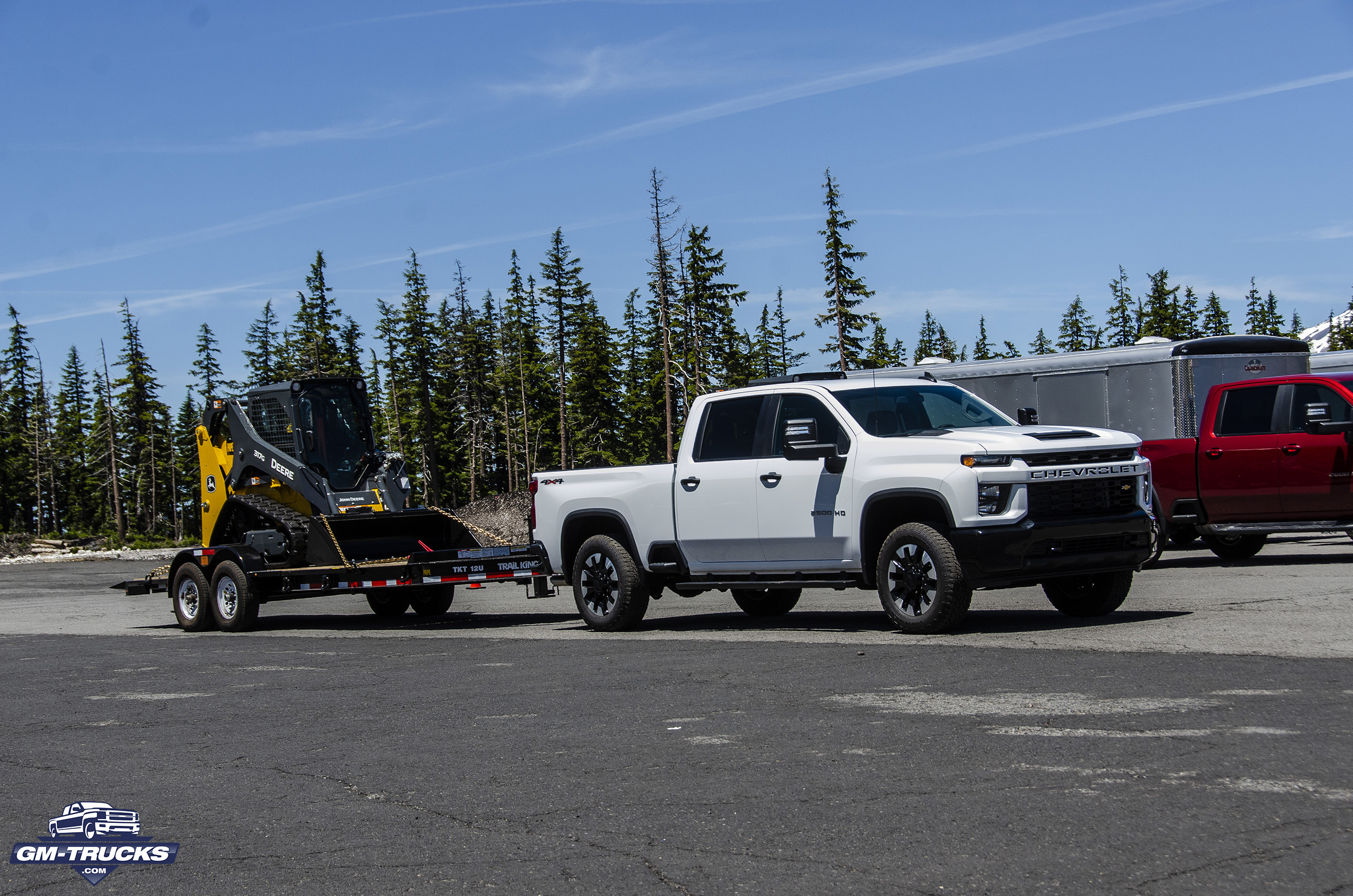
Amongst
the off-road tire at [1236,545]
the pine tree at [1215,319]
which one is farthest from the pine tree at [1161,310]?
the off-road tire at [1236,545]

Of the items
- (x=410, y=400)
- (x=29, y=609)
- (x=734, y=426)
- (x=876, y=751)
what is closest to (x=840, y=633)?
(x=734, y=426)

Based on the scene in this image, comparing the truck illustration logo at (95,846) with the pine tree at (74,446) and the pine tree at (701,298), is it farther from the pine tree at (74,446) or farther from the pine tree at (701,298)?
the pine tree at (74,446)

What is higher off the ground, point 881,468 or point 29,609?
point 881,468

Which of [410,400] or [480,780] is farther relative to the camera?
[410,400]

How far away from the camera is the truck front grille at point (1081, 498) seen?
10008 millimetres

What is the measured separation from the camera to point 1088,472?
33.6 feet

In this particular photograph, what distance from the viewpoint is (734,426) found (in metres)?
12.1

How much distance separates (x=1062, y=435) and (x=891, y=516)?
1.56 meters

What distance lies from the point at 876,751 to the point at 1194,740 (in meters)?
1.49

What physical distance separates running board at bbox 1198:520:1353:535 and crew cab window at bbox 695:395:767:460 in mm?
7421

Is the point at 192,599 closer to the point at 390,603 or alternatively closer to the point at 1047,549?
the point at 390,603

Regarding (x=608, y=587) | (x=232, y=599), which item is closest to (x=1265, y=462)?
(x=608, y=587)

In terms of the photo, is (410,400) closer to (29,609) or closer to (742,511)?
(29,609)

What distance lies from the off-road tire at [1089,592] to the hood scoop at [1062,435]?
4.16 feet
